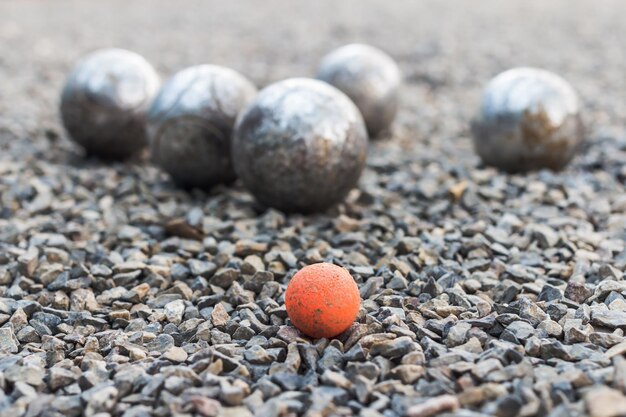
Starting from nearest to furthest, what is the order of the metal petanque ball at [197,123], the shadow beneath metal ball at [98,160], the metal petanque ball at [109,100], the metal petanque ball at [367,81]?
the metal petanque ball at [197,123] < the metal petanque ball at [109,100] < the shadow beneath metal ball at [98,160] < the metal petanque ball at [367,81]

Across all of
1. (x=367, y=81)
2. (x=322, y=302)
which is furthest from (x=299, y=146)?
(x=367, y=81)

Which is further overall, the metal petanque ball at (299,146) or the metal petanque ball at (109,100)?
the metal petanque ball at (109,100)

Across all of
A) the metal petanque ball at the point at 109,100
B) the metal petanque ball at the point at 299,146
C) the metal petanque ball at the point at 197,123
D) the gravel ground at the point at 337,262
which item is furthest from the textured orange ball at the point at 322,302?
the metal petanque ball at the point at 109,100

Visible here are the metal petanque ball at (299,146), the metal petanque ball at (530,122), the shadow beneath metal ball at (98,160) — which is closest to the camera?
the metal petanque ball at (299,146)

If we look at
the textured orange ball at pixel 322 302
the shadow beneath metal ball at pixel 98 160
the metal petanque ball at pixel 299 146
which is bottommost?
the shadow beneath metal ball at pixel 98 160

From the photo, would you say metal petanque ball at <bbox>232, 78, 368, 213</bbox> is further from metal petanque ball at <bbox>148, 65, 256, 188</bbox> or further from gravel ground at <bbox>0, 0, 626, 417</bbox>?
metal petanque ball at <bbox>148, 65, 256, 188</bbox>

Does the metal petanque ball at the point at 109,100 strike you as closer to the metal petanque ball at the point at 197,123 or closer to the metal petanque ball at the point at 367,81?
the metal petanque ball at the point at 197,123

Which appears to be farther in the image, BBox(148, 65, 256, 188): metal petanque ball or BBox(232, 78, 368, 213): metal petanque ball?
BBox(148, 65, 256, 188): metal petanque ball

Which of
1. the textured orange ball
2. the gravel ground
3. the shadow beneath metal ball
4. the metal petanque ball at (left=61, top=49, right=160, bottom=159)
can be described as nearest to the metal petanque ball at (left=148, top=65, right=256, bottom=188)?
the gravel ground

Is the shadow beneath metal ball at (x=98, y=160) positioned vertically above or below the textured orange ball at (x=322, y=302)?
below
